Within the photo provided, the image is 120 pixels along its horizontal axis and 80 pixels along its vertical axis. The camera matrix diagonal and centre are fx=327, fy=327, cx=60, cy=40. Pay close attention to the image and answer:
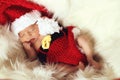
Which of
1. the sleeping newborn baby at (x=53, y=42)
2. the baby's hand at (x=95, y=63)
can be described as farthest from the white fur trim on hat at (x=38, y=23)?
the baby's hand at (x=95, y=63)

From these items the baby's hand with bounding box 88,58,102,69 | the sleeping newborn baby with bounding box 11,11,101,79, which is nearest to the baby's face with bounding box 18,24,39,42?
the sleeping newborn baby with bounding box 11,11,101,79

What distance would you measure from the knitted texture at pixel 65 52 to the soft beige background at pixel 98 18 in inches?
2.4

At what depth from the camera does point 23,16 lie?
1.13m

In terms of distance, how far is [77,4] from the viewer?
3.65ft

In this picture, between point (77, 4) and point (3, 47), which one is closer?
point (3, 47)

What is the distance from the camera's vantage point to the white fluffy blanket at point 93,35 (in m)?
0.93

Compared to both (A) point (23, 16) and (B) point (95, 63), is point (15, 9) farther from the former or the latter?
(B) point (95, 63)

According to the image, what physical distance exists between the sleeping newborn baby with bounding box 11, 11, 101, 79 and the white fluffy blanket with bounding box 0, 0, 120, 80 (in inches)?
1.3

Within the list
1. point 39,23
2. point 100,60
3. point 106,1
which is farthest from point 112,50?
point 39,23

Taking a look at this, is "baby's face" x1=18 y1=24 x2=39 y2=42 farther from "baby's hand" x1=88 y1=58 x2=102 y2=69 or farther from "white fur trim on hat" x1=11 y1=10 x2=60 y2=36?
"baby's hand" x1=88 y1=58 x2=102 y2=69

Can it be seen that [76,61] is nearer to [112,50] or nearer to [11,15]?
[112,50]

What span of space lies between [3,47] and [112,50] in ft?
1.11

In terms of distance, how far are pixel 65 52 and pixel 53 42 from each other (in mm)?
57

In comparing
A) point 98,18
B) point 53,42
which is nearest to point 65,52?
point 53,42
